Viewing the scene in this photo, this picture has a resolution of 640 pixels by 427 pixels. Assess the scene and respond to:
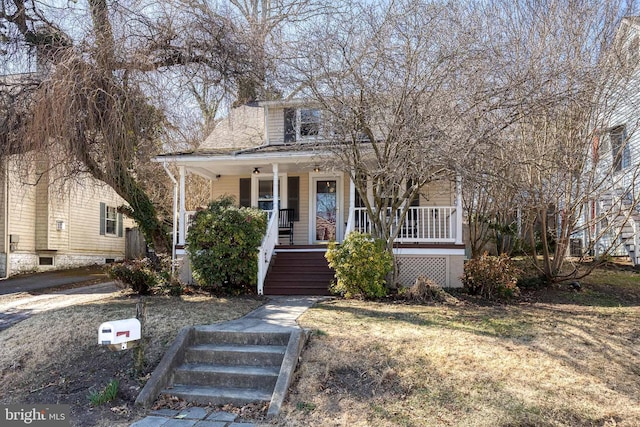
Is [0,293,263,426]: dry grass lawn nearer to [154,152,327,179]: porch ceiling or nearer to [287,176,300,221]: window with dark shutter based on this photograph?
[154,152,327,179]: porch ceiling

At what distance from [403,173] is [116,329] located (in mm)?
4941

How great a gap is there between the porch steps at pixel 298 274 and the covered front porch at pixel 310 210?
8 cm

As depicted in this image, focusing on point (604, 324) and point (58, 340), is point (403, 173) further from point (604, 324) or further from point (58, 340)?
point (58, 340)

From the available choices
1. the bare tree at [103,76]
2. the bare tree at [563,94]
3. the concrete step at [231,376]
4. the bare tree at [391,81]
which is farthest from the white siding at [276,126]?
the concrete step at [231,376]

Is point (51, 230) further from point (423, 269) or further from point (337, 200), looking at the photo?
point (423, 269)

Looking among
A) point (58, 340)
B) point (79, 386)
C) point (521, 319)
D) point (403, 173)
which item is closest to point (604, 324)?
point (521, 319)

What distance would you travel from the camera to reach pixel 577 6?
9.06 m

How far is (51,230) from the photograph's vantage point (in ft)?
53.0

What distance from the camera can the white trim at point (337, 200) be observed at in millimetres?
13195

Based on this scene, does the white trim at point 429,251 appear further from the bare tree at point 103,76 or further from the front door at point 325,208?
the bare tree at point 103,76

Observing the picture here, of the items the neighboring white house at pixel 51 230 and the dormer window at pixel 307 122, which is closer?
the dormer window at pixel 307 122

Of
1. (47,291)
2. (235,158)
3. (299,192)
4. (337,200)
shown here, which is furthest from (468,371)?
(47,291)

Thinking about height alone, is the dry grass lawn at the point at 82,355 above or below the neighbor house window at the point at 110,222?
below

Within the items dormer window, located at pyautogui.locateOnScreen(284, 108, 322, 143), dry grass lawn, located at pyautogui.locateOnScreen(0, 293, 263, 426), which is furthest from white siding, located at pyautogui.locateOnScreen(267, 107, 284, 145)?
dry grass lawn, located at pyautogui.locateOnScreen(0, 293, 263, 426)
